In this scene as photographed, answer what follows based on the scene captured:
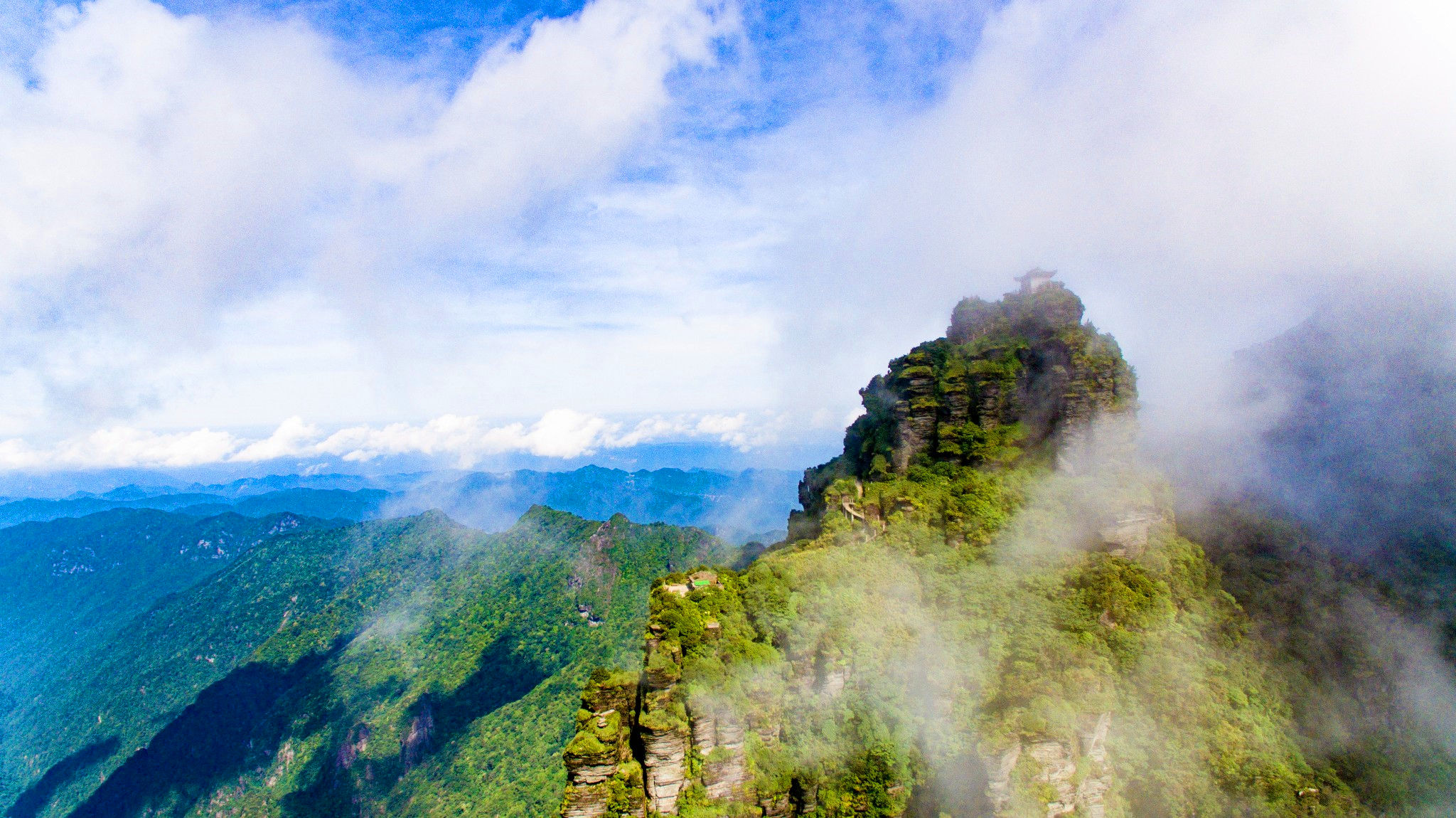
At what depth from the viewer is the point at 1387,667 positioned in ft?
128

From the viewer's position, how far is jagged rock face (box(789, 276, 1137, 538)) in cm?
4566

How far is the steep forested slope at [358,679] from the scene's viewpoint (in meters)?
85.8

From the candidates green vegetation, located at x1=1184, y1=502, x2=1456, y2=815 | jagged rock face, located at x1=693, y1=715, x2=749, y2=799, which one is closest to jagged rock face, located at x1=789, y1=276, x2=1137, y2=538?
green vegetation, located at x1=1184, y1=502, x2=1456, y2=815

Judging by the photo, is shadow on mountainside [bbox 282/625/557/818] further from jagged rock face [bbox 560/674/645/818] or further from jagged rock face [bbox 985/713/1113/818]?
jagged rock face [bbox 985/713/1113/818]

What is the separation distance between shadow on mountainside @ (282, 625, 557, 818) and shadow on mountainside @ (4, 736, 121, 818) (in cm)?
6803

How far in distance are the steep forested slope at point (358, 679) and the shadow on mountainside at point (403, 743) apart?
10.5 inches

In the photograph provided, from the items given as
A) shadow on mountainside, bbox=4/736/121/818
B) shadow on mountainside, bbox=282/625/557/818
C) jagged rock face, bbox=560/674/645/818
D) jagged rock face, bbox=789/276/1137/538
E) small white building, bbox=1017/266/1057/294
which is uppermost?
small white building, bbox=1017/266/1057/294

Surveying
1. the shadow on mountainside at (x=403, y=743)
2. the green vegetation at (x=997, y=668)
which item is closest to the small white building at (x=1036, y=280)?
the green vegetation at (x=997, y=668)

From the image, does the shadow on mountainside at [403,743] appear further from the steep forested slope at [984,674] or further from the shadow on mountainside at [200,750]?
the steep forested slope at [984,674]

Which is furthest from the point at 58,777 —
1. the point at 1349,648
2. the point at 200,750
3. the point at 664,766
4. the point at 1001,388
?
the point at 1349,648

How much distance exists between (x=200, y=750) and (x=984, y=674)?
495ft

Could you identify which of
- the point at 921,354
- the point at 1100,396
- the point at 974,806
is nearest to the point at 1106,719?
the point at 974,806

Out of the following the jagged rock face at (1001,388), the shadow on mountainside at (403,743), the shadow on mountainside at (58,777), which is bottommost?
the shadow on mountainside at (58,777)

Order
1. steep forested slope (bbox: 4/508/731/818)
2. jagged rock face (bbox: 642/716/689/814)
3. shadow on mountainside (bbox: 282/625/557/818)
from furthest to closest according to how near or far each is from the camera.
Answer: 1. shadow on mountainside (bbox: 282/625/557/818)
2. steep forested slope (bbox: 4/508/731/818)
3. jagged rock face (bbox: 642/716/689/814)
